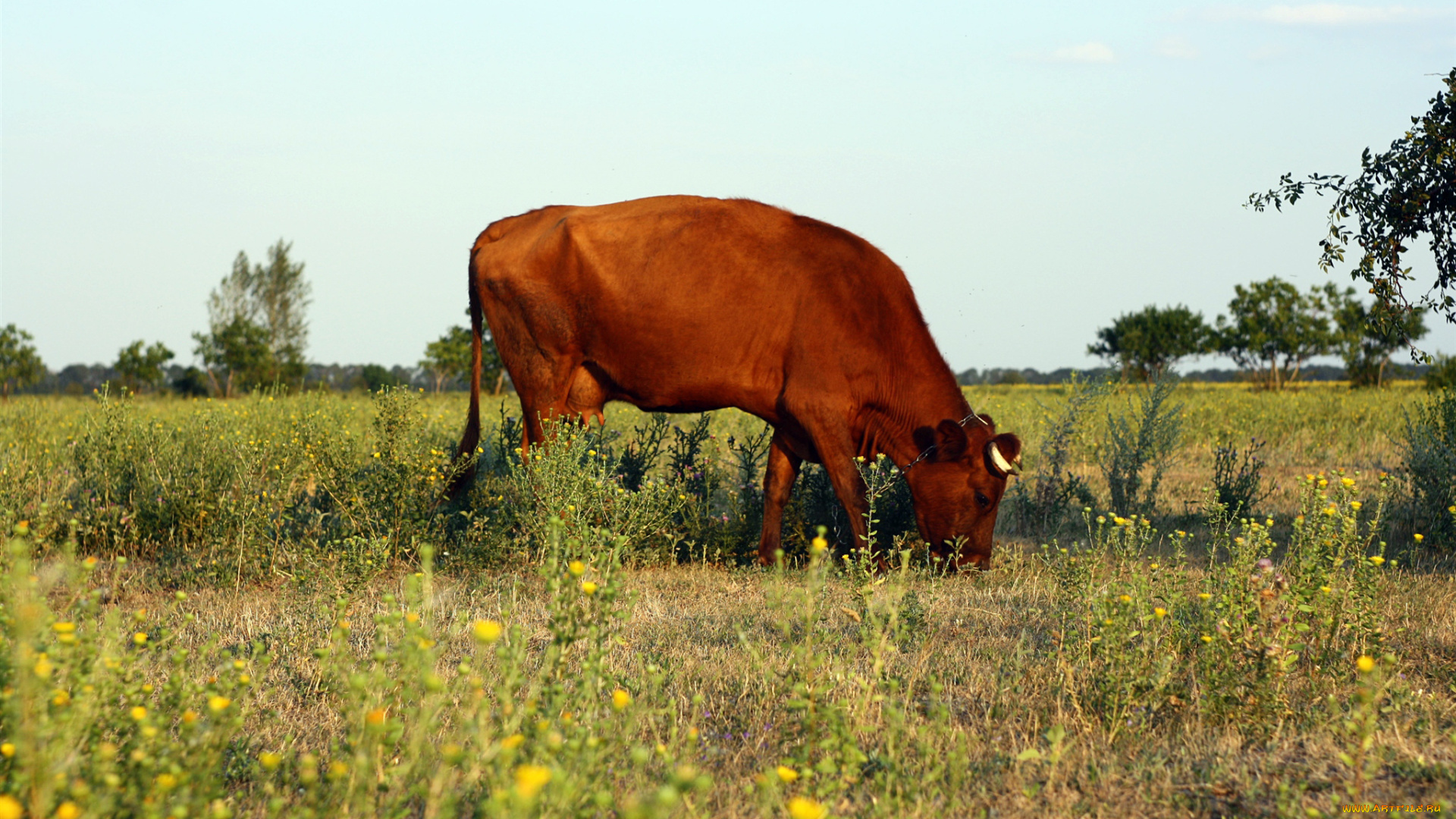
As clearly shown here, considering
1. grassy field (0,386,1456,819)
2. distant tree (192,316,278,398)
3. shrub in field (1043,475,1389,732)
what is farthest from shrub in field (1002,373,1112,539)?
distant tree (192,316,278,398)

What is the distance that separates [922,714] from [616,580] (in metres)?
1.23

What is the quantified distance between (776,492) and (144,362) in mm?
46061

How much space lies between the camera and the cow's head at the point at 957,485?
5805mm

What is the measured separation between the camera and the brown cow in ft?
19.0

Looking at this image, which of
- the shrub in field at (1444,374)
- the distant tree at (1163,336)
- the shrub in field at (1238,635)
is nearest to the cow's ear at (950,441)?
the shrub in field at (1238,635)

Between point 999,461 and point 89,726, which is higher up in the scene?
point 999,461

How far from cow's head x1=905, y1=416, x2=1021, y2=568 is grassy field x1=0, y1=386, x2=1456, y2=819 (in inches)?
11.3

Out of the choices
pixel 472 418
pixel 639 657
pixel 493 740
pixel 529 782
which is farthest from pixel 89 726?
pixel 472 418

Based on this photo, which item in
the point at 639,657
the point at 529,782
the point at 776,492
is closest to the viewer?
the point at 529,782

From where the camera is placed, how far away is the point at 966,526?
5.87 m

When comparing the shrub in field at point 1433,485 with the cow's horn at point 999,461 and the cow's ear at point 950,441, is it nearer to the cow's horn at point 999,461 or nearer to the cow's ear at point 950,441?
the cow's horn at point 999,461

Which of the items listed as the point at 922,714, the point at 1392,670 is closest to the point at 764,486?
the point at 922,714

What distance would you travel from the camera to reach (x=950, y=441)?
578 centimetres

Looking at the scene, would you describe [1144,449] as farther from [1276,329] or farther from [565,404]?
[1276,329]
